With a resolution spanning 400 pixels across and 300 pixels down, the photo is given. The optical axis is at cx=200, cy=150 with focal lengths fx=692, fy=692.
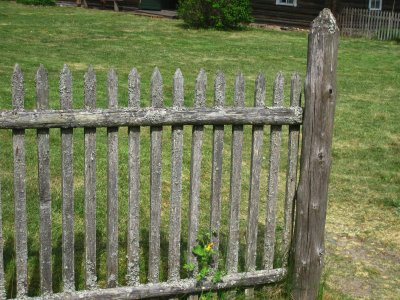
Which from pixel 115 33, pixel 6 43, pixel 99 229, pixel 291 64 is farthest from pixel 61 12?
pixel 99 229

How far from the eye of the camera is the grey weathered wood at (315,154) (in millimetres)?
4707

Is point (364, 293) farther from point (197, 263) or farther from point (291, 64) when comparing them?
point (291, 64)

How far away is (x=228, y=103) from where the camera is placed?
A: 474 inches

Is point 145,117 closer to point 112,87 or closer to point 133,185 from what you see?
point 112,87

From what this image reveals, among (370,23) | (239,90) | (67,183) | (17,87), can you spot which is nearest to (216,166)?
(239,90)

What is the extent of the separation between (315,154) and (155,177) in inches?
45.2

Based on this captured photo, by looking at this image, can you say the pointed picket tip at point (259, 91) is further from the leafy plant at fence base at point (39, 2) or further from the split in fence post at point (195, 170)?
the leafy plant at fence base at point (39, 2)

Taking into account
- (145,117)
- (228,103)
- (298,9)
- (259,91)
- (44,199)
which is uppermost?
(259,91)

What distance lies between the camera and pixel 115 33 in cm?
2206

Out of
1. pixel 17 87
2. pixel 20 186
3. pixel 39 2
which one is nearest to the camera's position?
pixel 17 87

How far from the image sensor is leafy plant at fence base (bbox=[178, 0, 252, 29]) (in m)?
23.5

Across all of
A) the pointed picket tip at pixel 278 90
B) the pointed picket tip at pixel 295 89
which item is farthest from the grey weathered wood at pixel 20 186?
the pointed picket tip at pixel 295 89

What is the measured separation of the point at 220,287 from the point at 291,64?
12.9m

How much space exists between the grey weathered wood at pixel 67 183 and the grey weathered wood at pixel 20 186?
25 centimetres
